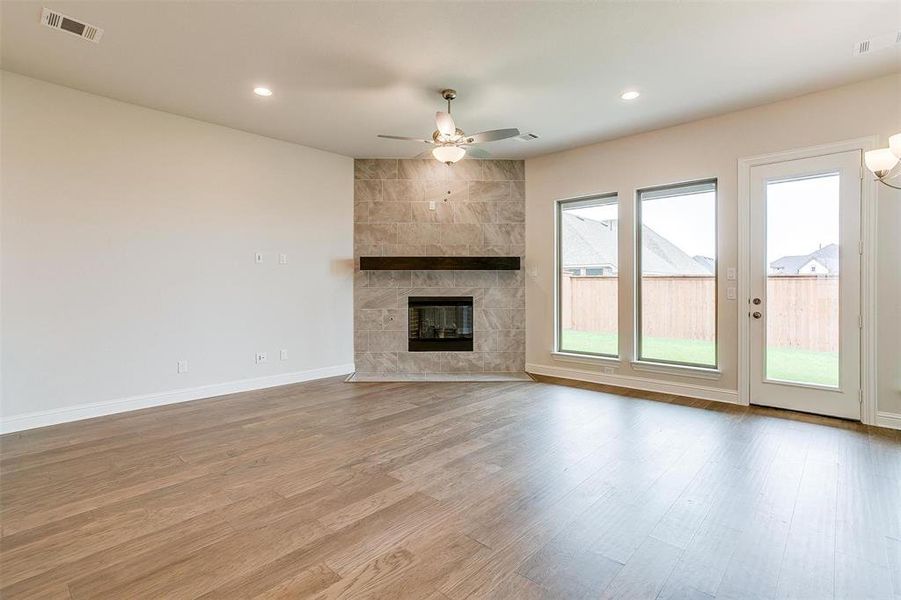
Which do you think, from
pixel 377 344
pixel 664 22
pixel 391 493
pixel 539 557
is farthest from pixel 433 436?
pixel 664 22

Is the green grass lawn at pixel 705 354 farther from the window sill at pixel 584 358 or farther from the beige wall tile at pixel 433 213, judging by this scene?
the beige wall tile at pixel 433 213

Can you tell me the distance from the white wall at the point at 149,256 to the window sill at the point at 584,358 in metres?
2.99

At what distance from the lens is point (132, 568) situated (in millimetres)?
1729

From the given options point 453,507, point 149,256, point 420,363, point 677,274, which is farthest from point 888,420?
point 149,256

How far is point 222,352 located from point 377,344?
1.91 metres

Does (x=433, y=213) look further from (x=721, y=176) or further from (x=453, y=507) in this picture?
(x=453, y=507)

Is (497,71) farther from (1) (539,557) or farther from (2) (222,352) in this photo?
(2) (222,352)

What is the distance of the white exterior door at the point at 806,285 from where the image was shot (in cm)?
356

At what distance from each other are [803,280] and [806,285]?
5cm

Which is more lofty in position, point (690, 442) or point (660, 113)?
point (660, 113)

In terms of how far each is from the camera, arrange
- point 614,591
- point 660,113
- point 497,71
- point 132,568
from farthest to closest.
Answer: point 660,113 < point 497,71 < point 132,568 < point 614,591

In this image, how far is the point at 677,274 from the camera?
4.66m

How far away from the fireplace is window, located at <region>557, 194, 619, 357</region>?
1304 millimetres

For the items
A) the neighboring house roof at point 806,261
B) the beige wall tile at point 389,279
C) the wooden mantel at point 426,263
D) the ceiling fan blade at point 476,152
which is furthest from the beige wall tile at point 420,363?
the neighboring house roof at point 806,261
